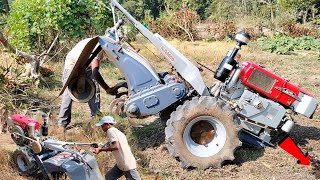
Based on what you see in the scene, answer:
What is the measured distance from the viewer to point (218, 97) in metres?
6.68

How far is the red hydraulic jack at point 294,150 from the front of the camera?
20.7ft

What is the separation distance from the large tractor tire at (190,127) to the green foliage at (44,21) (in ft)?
24.8

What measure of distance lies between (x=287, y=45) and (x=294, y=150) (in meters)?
14.3

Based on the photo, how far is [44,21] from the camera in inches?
506

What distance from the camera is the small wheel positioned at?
7.22m

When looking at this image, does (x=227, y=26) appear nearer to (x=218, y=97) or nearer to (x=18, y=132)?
(x=218, y=97)

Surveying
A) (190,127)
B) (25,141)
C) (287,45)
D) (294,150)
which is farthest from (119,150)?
(287,45)

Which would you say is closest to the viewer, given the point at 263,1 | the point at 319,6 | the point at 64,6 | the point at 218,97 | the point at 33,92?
the point at 218,97

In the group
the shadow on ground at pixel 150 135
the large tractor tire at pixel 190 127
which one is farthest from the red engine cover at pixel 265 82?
the shadow on ground at pixel 150 135

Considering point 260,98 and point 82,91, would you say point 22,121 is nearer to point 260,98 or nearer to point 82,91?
point 82,91

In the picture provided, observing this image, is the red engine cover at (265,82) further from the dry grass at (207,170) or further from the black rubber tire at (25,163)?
the black rubber tire at (25,163)

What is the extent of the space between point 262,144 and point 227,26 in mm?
18627

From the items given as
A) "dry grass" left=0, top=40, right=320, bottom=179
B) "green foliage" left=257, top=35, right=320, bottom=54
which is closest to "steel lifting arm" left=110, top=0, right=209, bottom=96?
"dry grass" left=0, top=40, right=320, bottom=179

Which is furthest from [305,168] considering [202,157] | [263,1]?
[263,1]
